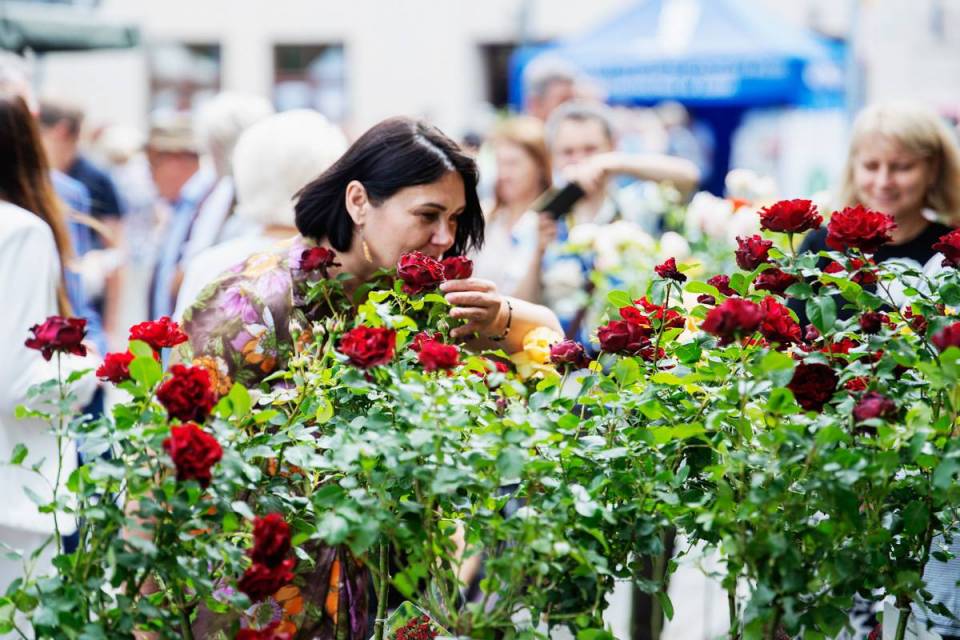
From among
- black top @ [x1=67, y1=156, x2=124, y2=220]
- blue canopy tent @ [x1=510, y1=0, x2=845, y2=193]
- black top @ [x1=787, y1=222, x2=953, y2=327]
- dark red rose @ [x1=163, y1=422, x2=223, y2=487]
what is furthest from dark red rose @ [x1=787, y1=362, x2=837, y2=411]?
blue canopy tent @ [x1=510, y1=0, x2=845, y2=193]

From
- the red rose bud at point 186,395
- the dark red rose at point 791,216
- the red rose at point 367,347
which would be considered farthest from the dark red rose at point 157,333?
the dark red rose at point 791,216

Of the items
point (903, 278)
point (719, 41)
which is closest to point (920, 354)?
point (903, 278)

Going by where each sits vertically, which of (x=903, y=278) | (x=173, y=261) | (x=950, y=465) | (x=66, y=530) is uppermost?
(x=903, y=278)

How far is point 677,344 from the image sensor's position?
6.46 feet

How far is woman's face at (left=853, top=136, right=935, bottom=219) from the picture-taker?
11.5ft

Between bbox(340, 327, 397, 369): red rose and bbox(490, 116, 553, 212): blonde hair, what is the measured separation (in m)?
3.55

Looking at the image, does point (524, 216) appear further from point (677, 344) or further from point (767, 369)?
point (767, 369)

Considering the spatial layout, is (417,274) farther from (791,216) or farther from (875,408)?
(875,408)

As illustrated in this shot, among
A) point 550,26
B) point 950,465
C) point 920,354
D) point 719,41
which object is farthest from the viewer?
point 550,26

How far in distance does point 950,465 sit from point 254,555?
80cm

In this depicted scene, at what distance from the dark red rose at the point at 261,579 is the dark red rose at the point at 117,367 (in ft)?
0.98

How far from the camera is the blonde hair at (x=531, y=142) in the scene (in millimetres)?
5145

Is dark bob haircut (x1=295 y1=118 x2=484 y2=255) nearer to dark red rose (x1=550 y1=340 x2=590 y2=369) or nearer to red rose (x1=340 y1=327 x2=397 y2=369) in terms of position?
dark red rose (x1=550 y1=340 x2=590 y2=369)

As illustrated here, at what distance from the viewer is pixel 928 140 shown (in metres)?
3.52
